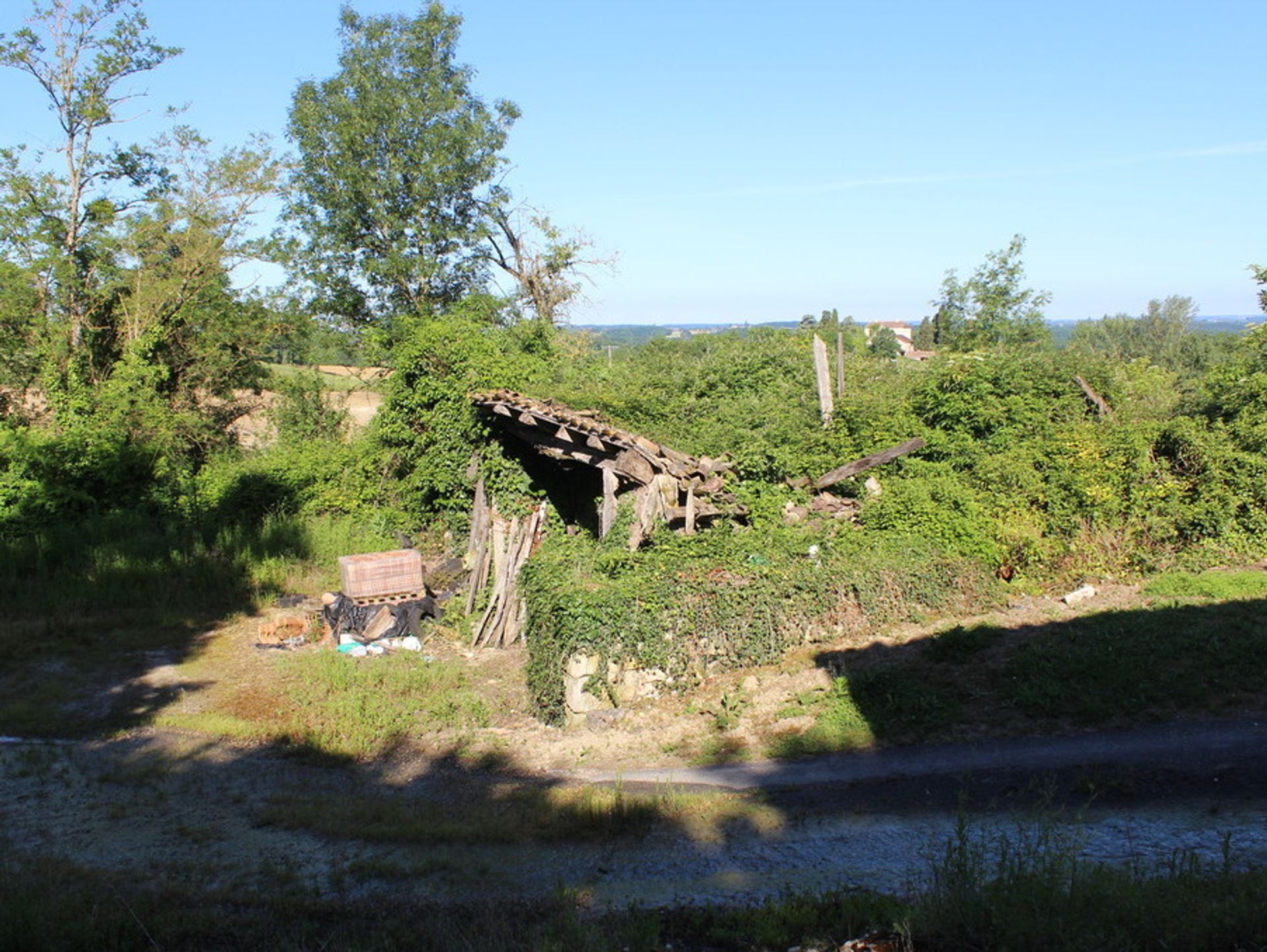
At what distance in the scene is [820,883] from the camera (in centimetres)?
603

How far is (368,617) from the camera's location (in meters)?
13.9

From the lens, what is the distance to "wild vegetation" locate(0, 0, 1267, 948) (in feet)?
19.9

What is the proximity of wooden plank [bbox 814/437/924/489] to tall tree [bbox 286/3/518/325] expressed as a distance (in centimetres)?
1482

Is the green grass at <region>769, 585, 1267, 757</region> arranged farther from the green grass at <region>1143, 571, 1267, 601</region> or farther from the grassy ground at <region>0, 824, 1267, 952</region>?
the grassy ground at <region>0, 824, 1267, 952</region>

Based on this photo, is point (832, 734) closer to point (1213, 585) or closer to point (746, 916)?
point (746, 916)

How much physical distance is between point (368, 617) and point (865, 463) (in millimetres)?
7913

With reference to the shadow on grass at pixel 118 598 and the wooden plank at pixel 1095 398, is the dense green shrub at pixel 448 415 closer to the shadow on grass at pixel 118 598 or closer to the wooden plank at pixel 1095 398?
the shadow on grass at pixel 118 598

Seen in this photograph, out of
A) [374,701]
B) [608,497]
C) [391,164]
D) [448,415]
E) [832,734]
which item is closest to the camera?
[832,734]

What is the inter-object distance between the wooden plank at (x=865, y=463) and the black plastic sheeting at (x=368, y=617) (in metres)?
6.35

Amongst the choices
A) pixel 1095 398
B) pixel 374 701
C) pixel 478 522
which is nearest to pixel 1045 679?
pixel 374 701

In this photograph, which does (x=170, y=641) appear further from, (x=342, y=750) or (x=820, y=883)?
(x=820, y=883)

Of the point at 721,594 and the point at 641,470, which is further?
the point at 641,470

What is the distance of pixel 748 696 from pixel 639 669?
1.23 m

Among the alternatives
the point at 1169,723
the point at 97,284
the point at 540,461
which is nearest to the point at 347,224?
the point at 97,284
